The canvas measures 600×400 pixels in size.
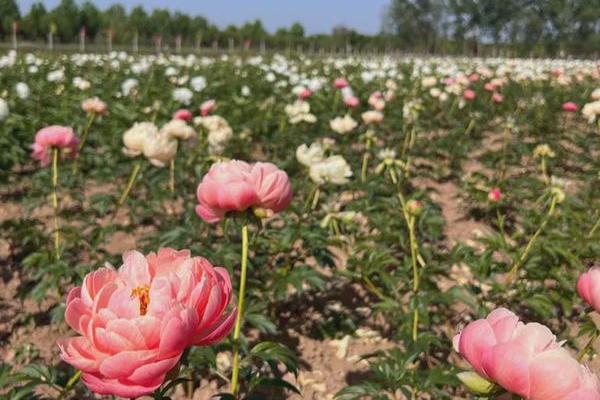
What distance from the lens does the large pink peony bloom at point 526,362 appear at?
73 cm

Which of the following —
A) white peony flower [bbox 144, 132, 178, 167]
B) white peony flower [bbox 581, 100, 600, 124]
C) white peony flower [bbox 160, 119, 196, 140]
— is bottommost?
white peony flower [bbox 144, 132, 178, 167]

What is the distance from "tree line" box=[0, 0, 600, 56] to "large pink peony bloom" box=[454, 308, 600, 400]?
38.2 meters

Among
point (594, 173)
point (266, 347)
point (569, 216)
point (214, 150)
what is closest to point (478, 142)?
point (594, 173)

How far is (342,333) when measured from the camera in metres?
3.11

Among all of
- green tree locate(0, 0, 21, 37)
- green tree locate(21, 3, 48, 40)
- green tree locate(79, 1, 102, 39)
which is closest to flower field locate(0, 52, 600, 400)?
green tree locate(0, 0, 21, 37)

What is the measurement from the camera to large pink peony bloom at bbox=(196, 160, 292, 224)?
4.40 feet

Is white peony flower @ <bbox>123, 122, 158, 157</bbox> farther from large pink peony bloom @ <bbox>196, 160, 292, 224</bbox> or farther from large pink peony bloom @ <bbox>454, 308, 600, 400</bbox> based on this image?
large pink peony bloom @ <bbox>454, 308, 600, 400</bbox>

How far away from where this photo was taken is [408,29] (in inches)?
2226

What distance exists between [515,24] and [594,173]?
49.6 metres

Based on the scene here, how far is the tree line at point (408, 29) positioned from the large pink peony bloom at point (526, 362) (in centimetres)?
3817

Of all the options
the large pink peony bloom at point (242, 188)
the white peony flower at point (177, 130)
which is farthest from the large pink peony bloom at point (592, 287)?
the white peony flower at point (177, 130)

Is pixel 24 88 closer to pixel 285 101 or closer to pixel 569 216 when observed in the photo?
pixel 285 101

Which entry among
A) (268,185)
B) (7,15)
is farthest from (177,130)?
(7,15)

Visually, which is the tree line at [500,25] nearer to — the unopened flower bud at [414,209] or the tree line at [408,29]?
the tree line at [408,29]
